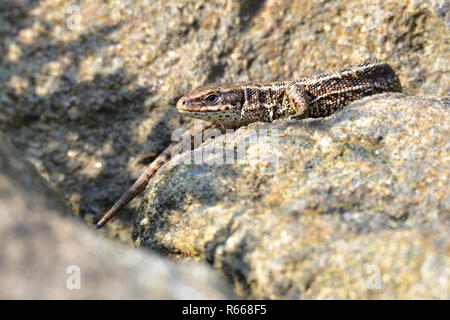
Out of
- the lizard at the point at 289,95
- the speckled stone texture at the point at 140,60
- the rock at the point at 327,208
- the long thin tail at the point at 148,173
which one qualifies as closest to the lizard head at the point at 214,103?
the lizard at the point at 289,95

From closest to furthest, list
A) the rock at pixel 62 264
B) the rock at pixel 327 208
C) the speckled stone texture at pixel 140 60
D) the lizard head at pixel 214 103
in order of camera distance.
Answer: the rock at pixel 62 264, the rock at pixel 327 208, the lizard head at pixel 214 103, the speckled stone texture at pixel 140 60

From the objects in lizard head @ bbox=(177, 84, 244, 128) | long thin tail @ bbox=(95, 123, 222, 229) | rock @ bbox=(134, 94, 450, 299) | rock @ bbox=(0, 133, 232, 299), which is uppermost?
rock @ bbox=(0, 133, 232, 299)

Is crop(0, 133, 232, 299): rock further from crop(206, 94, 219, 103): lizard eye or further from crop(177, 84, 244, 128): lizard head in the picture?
crop(206, 94, 219, 103): lizard eye

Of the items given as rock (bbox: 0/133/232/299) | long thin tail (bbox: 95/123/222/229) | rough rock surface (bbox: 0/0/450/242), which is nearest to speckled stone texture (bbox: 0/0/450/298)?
rough rock surface (bbox: 0/0/450/242)

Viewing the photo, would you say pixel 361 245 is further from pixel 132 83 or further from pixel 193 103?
pixel 132 83

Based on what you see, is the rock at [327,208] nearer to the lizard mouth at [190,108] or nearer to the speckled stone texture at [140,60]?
the lizard mouth at [190,108]
